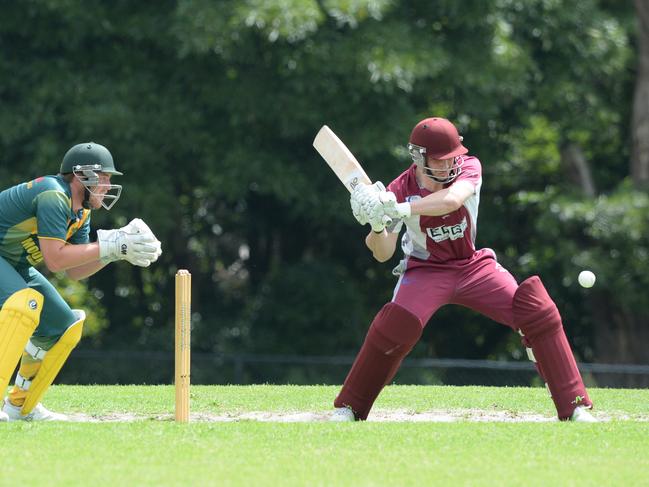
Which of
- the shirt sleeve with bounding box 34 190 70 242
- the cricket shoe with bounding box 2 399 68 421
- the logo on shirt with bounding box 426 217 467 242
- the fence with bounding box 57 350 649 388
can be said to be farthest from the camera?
the fence with bounding box 57 350 649 388

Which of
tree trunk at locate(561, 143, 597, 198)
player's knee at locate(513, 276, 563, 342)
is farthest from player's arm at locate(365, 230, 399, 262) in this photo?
tree trunk at locate(561, 143, 597, 198)

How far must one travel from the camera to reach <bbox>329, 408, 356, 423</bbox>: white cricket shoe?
305 inches

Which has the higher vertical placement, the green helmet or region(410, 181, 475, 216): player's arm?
the green helmet

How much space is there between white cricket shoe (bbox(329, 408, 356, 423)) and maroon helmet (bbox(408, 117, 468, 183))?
1.56m

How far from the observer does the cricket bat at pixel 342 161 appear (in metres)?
7.78

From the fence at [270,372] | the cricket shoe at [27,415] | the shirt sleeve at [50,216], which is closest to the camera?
the shirt sleeve at [50,216]

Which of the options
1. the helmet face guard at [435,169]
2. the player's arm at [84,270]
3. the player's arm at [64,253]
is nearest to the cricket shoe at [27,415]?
the player's arm at [84,270]

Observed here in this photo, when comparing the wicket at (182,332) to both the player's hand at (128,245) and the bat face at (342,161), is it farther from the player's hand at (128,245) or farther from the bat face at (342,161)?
the bat face at (342,161)

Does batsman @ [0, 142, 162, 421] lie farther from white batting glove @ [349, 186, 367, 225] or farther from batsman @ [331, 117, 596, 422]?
batsman @ [331, 117, 596, 422]

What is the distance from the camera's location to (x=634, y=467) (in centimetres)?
614

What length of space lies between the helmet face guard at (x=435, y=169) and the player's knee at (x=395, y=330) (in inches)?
33.0

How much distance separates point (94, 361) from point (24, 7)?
4736 mm

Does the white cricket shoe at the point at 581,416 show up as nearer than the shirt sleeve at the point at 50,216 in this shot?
No

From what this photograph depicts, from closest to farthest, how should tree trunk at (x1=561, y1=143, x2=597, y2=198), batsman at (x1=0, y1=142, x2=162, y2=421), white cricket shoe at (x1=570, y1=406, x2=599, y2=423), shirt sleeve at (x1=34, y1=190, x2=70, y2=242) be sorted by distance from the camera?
batsman at (x1=0, y1=142, x2=162, y2=421)
shirt sleeve at (x1=34, y1=190, x2=70, y2=242)
white cricket shoe at (x1=570, y1=406, x2=599, y2=423)
tree trunk at (x1=561, y1=143, x2=597, y2=198)
